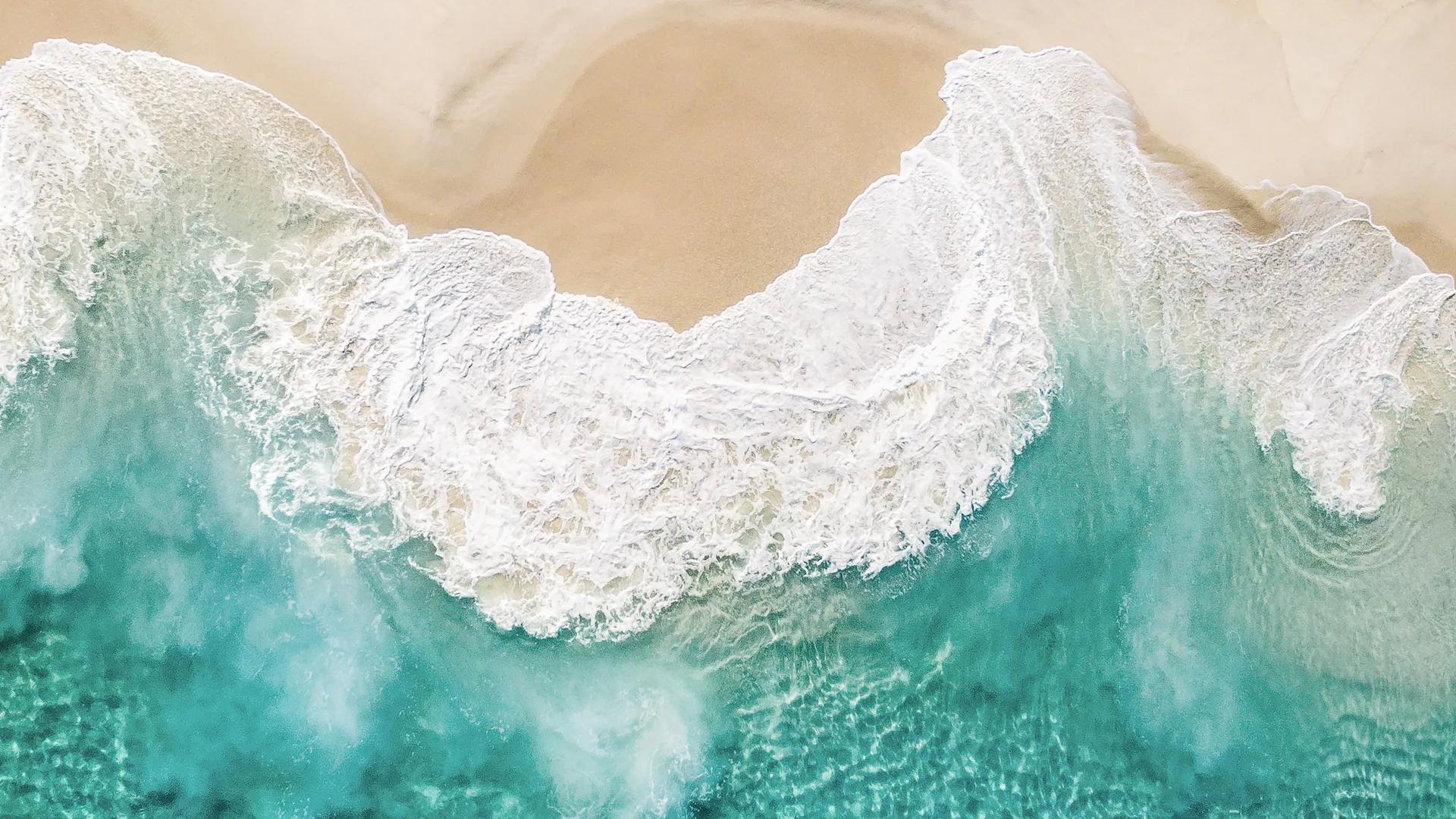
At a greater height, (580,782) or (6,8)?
(6,8)

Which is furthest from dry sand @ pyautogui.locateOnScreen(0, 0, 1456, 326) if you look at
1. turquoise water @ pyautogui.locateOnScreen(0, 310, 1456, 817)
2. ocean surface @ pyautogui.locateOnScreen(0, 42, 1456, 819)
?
turquoise water @ pyautogui.locateOnScreen(0, 310, 1456, 817)

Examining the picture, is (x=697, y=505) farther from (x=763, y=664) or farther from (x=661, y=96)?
(x=661, y=96)

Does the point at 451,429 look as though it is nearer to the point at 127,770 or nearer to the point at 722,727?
the point at 722,727

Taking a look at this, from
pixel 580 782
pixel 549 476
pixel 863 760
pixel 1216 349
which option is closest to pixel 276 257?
pixel 549 476

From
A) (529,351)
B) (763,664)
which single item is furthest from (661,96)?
(763,664)

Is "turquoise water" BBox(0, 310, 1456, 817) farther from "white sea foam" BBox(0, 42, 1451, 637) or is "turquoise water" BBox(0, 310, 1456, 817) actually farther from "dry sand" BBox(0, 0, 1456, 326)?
"dry sand" BBox(0, 0, 1456, 326)

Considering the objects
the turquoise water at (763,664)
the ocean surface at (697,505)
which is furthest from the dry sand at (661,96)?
the turquoise water at (763,664)
